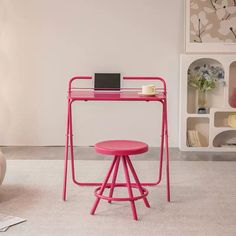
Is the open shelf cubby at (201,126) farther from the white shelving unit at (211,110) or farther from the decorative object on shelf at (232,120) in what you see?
the decorative object on shelf at (232,120)

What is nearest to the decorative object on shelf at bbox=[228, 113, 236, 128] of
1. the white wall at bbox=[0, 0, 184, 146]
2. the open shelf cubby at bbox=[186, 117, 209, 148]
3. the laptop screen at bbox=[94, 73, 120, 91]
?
the open shelf cubby at bbox=[186, 117, 209, 148]

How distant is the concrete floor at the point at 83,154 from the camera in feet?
15.2

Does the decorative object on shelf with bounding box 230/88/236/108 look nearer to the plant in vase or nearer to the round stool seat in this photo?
the plant in vase

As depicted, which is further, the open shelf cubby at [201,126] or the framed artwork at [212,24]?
the open shelf cubby at [201,126]

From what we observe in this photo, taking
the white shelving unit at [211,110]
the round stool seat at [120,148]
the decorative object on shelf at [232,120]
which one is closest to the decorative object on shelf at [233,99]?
the white shelving unit at [211,110]

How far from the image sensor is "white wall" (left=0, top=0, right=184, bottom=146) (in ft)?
16.5

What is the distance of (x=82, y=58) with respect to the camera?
5.09m

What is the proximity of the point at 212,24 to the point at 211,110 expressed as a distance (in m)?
0.96

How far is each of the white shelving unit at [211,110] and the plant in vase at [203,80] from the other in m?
0.06

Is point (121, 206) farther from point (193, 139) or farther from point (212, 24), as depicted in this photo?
point (212, 24)

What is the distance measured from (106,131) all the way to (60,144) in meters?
0.57

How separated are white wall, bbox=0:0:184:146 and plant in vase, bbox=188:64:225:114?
0.66ft

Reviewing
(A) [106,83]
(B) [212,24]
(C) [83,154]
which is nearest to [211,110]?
(B) [212,24]

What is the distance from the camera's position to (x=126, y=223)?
2.81m
